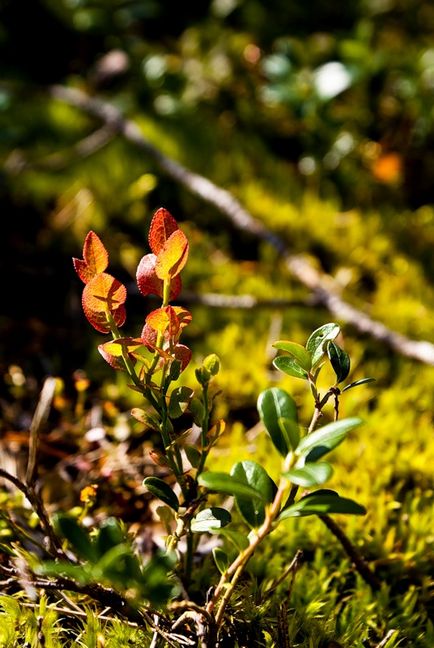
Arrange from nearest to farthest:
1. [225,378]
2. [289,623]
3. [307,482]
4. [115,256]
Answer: [307,482] → [289,623] → [225,378] → [115,256]

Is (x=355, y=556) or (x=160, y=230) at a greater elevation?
(x=160, y=230)

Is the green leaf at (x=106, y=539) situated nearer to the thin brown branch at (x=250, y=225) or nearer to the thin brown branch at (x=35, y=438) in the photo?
the thin brown branch at (x=35, y=438)

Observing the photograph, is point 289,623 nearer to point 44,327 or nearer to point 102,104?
point 44,327

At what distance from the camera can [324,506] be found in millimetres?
982

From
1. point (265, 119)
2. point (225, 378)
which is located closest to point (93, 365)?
point (225, 378)

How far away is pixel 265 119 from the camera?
308 centimetres

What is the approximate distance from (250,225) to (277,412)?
1.49m

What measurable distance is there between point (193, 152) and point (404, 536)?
1.87m

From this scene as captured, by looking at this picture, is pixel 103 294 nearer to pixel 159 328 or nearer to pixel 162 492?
pixel 159 328

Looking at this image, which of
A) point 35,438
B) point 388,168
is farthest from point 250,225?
point 35,438

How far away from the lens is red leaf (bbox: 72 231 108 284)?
114 centimetres

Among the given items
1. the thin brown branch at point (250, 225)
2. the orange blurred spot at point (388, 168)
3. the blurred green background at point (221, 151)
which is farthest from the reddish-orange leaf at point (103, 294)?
the orange blurred spot at point (388, 168)

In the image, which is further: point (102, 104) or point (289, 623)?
point (102, 104)

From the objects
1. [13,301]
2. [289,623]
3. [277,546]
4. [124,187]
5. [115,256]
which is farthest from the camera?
[124,187]
